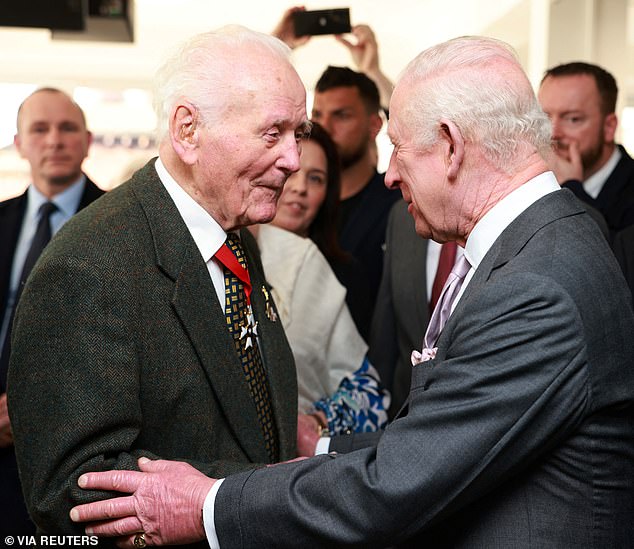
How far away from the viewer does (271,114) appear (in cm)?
187

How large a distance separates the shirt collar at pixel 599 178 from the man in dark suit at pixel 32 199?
1977 mm

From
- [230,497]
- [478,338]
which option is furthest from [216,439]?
[478,338]

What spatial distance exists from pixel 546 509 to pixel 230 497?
0.53 metres

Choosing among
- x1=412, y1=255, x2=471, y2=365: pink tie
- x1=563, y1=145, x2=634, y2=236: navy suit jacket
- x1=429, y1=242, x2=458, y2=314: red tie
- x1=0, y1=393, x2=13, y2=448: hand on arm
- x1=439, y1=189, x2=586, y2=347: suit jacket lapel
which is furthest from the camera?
x1=563, y1=145, x2=634, y2=236: navy suit jacket

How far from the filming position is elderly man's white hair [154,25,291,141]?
6.05ft

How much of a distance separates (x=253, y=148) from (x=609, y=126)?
2.42 m

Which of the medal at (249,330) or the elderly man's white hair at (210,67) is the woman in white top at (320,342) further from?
the elderly man's white hair at (210,67)

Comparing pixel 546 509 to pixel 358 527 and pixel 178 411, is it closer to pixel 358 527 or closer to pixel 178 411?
pixel 358 527

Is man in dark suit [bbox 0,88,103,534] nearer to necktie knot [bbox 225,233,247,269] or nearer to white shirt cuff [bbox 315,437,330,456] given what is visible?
white shirt cuff [bbox 315,437,330,456]

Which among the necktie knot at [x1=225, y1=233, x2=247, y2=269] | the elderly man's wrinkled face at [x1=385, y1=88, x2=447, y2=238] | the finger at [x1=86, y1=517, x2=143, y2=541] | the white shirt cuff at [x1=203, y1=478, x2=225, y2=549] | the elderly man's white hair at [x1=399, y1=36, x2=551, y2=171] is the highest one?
the elderly man's white hair at [x1=399, y1=36, x2=551, y2=171]

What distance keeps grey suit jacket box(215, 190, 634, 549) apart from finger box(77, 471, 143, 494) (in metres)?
0.16

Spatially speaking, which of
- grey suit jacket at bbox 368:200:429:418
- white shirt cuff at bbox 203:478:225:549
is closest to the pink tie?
white shirt cuff at bbox 203:478:225:549

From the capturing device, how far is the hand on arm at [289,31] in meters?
4.27

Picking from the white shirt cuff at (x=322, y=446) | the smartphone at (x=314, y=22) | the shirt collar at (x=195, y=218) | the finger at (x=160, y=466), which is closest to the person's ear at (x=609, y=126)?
the smartphone at (x=314, y=22)
